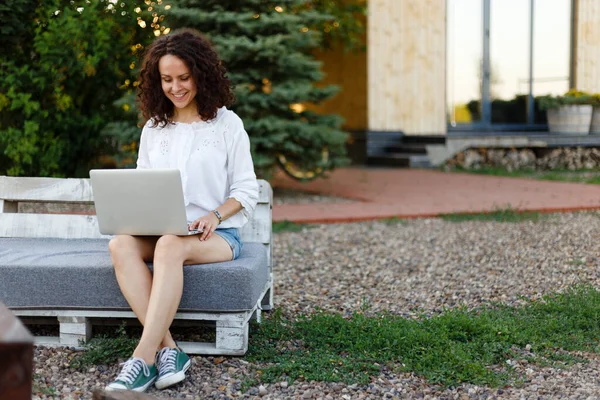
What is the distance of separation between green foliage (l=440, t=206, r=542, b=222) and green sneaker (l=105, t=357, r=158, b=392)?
4.44 metres

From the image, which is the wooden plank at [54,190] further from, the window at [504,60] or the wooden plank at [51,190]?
the window at [504,60]

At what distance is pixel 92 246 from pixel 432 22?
9.34 m

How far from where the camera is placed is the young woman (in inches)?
120

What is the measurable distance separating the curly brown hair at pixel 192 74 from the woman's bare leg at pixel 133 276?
57cm

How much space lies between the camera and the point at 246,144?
3.37m

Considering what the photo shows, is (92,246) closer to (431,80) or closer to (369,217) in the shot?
(369,217)

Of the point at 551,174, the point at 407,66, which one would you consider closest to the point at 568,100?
the point at 551,174

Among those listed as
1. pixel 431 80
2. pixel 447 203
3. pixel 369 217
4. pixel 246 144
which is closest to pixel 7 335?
pixel 246 144

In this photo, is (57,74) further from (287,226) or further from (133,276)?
(133,276)

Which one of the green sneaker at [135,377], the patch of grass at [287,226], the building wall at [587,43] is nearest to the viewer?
the green sneaker at [135,377]

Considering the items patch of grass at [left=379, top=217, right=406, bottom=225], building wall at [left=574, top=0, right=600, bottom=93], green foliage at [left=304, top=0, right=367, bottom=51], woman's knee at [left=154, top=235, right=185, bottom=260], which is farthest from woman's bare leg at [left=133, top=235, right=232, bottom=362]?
building wall at [left=574, top=0, right=600, bottom=93]

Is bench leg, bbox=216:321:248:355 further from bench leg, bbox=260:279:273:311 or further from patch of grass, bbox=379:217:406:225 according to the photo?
patch of grass, bbox=379:217:406:225

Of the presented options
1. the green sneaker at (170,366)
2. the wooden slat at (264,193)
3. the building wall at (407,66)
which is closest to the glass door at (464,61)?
the building wall at (407,66)

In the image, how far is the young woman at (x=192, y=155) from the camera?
3.05m
